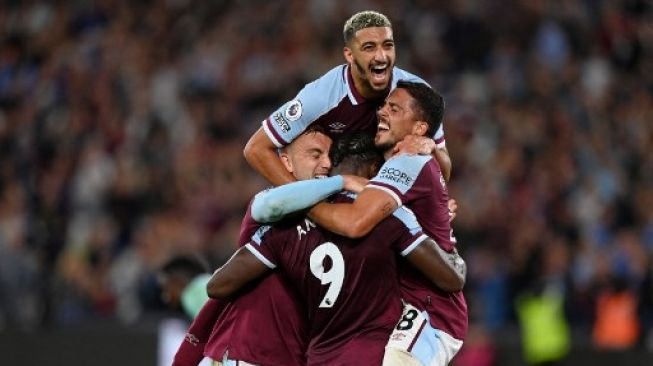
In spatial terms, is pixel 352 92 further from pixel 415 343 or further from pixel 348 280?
pixel 415 343

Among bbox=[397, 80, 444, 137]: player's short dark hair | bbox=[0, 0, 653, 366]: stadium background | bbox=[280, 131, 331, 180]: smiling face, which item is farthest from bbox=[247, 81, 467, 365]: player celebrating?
bbox=[0, 0, 653, 366]: stadium background

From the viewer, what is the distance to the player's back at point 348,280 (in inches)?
227

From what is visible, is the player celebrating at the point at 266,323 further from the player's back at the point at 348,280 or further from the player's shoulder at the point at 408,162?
the player's shoulder at the point at 408,162

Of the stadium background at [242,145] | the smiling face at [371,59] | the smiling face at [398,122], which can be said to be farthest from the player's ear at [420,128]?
the stadium background at [242,145]

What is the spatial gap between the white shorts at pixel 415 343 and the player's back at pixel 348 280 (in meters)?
0.04

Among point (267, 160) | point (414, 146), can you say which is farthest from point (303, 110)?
point (414, 146)

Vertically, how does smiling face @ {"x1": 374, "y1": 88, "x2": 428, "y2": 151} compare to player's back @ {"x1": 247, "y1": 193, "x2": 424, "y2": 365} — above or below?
above

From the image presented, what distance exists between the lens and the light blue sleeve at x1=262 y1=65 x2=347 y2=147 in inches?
254

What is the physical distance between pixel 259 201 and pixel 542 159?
23.0 ft

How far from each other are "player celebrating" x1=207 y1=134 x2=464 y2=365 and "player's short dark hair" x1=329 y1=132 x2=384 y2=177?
230mm

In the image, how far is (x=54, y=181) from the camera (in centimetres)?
1358

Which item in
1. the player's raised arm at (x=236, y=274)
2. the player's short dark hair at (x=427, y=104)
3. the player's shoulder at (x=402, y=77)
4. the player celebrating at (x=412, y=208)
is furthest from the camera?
the player's shoulder at (x=402, y=77)

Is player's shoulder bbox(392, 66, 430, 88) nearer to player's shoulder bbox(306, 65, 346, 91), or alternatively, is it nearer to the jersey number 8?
player's shoulder bbox(306, 65, 346, 91)

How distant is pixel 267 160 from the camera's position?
655cm
